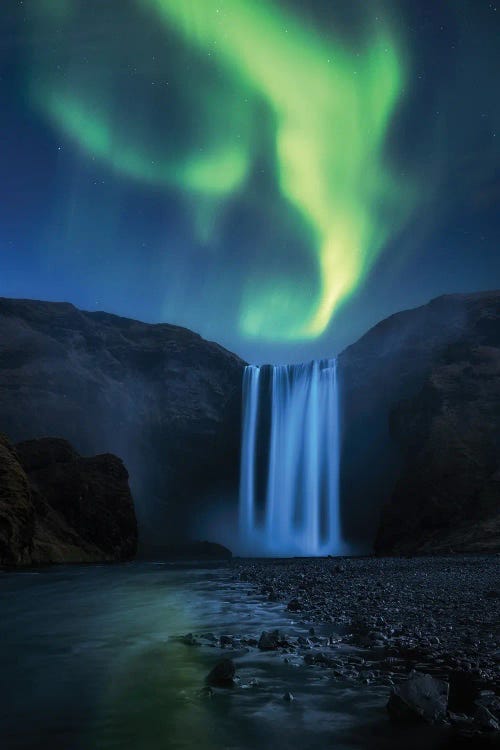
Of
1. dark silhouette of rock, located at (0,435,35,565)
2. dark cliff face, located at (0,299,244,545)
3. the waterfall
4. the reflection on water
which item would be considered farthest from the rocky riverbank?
dark cliff face, located at (0,299,244,545)

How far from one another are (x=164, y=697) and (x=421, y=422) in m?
62.4

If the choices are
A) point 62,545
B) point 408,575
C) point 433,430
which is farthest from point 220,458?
point 408,575

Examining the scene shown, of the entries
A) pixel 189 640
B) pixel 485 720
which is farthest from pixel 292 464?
pixel 485 720

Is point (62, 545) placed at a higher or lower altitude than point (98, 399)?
lower

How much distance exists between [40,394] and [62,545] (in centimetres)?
4550

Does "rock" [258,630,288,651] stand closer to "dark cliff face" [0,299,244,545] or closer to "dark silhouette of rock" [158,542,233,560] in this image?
"dark silhouette of rock" [158,542,233,560]

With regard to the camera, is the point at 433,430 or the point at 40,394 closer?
the point at 433,430

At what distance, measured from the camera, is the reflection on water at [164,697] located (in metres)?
5.07

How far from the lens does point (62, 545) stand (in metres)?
43.5

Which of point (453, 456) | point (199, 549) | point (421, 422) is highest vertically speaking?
point (421, 422)

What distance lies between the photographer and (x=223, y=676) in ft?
22.9

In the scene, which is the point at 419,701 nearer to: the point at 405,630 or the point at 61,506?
the point at 405,630

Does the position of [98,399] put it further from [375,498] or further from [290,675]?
[290,675]

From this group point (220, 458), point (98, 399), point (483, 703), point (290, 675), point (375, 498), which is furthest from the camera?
point (220, 458)
